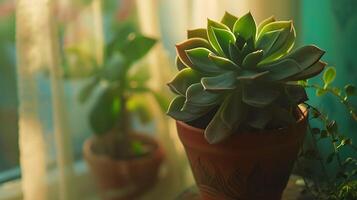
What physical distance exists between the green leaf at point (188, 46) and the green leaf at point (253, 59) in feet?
0.26

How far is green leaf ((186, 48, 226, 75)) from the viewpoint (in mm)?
815

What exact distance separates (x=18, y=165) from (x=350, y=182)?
76 centimetres

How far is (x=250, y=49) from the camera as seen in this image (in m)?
0.82

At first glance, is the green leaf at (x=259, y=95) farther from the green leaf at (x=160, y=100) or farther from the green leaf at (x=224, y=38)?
the green leaf at (x=160, y=100)

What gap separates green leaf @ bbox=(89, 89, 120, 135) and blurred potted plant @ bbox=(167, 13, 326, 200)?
40cm

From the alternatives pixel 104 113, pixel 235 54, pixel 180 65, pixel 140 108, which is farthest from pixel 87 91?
pixel 235 54

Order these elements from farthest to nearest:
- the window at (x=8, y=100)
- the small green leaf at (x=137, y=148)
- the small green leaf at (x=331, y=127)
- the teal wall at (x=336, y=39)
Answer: the small green leaf at (x=137, y=148) → the window at (x=8, y=100) → the teal wall at (x=336, y=39) → the small green leaf at (x=331, y=127)

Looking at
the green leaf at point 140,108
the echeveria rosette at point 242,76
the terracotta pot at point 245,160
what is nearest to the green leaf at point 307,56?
the echeveria rosette at point 242,76

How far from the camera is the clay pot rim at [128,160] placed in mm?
1249

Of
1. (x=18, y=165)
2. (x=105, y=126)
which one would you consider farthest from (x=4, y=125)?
(x=105, y=126)

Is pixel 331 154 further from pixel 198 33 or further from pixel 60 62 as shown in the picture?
pixel 60 62

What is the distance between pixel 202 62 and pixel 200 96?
0.06m

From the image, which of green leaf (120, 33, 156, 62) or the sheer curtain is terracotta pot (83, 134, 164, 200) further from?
green leaf (120, 33, 156, 62)

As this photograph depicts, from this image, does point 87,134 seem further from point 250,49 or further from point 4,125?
Result: point 250,49
